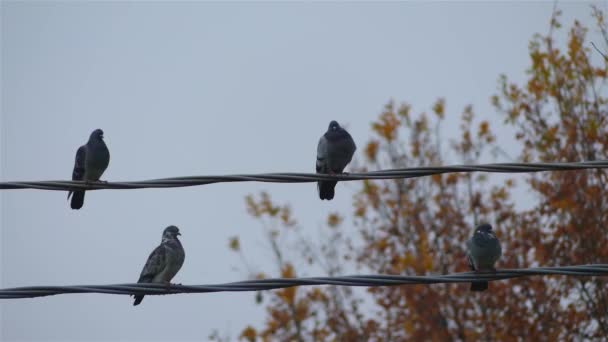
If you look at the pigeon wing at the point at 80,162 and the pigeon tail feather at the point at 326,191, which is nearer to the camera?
the pigeon tail feather at the point at 326,191

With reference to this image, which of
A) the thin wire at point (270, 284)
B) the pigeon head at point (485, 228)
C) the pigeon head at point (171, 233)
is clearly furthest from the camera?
the pigeon head at point (485, 228)

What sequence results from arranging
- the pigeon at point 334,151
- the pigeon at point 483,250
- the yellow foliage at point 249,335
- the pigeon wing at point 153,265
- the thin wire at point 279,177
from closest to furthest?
the thin wire at point 279,177, the pigeon wing at point 153,265, the pigeon at point 483,250, the pigeon at point 334,151, the yellow foliage at point 249,335

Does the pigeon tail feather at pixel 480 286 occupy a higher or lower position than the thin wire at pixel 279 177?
lower

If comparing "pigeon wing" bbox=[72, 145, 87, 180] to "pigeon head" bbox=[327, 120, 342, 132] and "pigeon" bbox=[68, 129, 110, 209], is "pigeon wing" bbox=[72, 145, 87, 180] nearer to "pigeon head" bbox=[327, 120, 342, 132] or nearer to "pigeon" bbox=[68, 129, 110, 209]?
"pigeon" bbox=[68, 129, 110, 209]

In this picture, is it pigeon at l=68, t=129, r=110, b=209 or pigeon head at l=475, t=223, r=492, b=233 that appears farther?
pigeon at l=68, t=129, r=110, b=209

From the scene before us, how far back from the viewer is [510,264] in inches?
555

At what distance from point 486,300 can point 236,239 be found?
4.30 m

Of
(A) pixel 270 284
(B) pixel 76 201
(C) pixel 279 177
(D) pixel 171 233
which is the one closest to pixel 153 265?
(D) pixel 171 233

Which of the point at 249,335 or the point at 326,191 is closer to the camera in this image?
the point at 326,191

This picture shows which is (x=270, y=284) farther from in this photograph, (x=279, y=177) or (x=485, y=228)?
(x=485, y=228)

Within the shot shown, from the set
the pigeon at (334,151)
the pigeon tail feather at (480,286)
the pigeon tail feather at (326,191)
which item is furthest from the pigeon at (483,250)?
the pigeon at (334,151)

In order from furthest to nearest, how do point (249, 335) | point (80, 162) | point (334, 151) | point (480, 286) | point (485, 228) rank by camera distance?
1. point (249, 335)
2. point (80, 162)
3. point (334, 151)
4. point (485, 228)
5. point (480, 286)

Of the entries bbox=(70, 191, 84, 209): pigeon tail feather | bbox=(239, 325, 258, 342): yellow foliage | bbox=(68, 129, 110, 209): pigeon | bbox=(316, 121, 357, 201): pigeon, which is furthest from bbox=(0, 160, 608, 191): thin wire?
bbox=(239, 325, 258, 342): yellow foliage

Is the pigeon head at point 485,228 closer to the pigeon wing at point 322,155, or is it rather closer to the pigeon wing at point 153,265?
the pigeon wing at point 322,155
